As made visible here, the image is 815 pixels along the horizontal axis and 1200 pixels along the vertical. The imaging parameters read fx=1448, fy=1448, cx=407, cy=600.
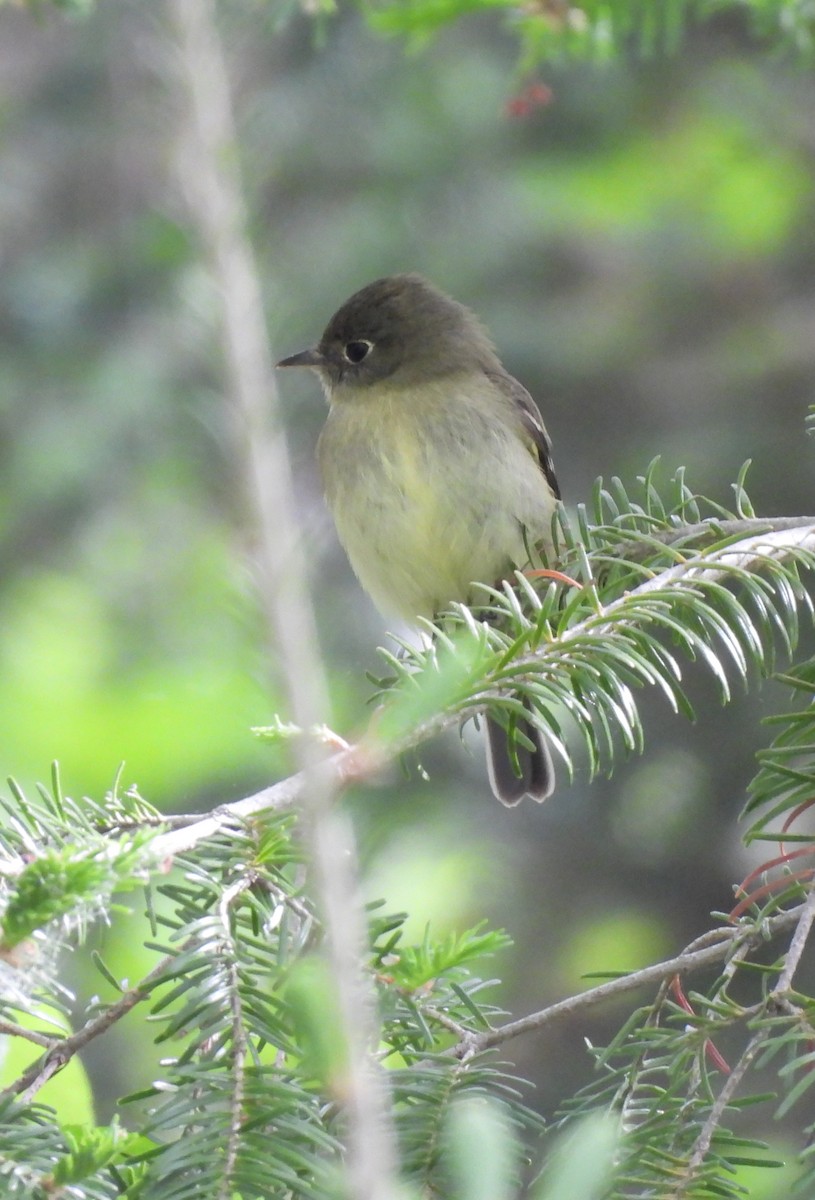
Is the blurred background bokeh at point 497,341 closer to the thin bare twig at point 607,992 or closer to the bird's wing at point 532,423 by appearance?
the bird's wing at point 532,423

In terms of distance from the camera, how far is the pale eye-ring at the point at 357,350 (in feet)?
13.9

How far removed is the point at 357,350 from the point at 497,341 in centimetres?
53

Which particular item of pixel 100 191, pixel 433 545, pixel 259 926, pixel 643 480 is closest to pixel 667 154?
pixel 100 191

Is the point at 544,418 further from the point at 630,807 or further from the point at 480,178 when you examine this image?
the point at 630,807

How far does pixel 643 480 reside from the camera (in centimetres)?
211

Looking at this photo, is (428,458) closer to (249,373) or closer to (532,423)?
(532,423)

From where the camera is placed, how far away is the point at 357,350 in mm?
4254

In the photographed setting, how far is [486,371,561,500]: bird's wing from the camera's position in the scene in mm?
4102

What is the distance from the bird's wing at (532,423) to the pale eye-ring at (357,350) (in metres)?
0.36

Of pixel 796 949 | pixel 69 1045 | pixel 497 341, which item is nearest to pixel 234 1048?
pixel 69 1045

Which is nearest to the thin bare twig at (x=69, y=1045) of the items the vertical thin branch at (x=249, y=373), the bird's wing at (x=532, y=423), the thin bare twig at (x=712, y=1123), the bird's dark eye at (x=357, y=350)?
the thin bare twig at (x=712, y=1123)

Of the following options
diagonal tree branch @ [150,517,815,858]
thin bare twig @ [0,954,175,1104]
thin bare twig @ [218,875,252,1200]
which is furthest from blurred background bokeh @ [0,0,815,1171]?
thin bare twig @ [0,954,175,1104]

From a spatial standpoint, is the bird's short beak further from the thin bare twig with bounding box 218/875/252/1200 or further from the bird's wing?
the thin bare twig with bounding box 218/875/252/1200

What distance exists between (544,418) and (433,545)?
110cm
